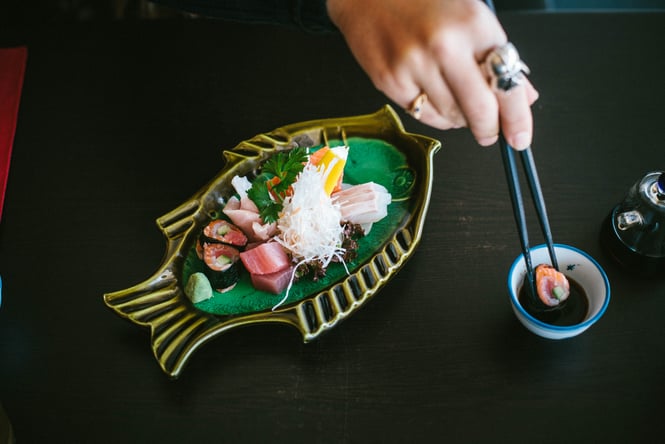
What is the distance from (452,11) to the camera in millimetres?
828

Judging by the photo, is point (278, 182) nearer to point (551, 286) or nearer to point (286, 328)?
point (286, 328)

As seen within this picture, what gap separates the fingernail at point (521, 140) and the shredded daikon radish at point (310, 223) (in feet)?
1.40

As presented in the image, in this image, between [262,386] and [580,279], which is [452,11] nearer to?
[580,279]

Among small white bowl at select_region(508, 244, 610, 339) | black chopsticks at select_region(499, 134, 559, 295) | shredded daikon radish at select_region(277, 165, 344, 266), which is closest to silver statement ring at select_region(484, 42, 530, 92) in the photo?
black chopsticks at select_region(499, 134, 559, 295)

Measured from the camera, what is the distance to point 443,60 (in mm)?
822

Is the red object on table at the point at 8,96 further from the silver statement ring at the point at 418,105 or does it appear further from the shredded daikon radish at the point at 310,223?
the silver statement ring at the point at 418,105

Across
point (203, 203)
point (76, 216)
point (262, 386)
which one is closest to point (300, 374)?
point (262, 386)

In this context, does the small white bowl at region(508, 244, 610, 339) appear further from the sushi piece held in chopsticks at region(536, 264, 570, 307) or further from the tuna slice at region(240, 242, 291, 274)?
the tuna slice at region(240, 242, 291, 274)

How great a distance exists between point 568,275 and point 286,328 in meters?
0.56

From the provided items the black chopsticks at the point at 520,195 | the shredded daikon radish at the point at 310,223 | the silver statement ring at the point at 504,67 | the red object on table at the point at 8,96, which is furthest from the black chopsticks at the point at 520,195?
the red object on table at the point at 8,96

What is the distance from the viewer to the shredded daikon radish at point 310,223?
1.17 metres

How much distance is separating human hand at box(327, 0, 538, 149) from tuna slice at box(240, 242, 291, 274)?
0.40m

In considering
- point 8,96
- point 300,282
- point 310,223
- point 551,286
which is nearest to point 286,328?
point 300,282

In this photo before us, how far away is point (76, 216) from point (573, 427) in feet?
3.89
